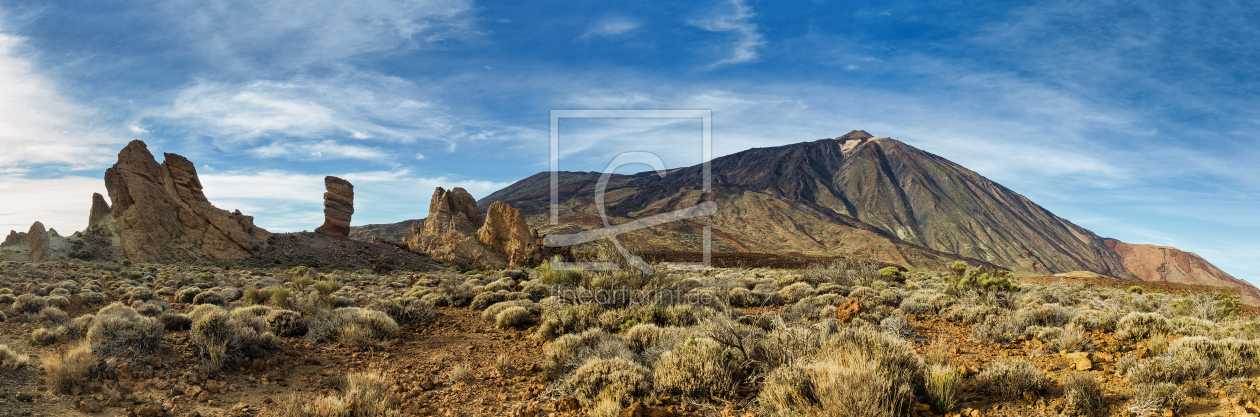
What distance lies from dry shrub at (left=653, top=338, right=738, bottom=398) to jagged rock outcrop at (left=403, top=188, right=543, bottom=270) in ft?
90.4

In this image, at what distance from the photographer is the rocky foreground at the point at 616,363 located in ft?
14.9

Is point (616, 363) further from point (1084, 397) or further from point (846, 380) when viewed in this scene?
point (1084, 397)

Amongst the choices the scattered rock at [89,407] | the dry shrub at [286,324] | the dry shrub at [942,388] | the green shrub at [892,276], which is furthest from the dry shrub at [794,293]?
the scattered rock at [89,407]

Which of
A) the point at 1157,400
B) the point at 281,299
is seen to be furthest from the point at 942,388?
the point at 281,299

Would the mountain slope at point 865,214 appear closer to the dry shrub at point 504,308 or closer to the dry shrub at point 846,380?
the dry shrub at point 504,308

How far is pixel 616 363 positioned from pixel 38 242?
38.2 metres

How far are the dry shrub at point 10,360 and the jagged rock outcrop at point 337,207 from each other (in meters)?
38.9

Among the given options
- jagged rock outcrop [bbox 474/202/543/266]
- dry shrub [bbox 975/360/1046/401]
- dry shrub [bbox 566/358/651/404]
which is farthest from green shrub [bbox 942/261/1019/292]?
jagged rock outcrop [bbox 474/202/543/266]

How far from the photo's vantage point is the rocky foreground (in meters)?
4.55

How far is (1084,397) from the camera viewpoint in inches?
170

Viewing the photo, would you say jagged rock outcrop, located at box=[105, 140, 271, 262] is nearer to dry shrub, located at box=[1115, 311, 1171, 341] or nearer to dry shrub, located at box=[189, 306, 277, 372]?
dry shrub, located at box=[189, 306, 277, 372]

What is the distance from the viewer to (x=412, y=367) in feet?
22.2

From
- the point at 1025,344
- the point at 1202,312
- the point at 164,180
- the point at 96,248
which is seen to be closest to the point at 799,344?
the point at 1025,344

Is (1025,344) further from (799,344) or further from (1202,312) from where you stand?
(1202,312)
